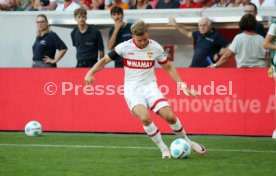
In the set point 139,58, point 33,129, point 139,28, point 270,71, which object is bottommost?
point 33,129

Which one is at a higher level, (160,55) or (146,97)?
(160,55)

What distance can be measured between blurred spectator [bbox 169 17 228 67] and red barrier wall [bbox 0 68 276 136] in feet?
2.41

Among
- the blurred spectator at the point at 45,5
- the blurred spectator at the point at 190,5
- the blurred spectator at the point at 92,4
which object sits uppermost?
the blurred spectator at the point at 190,5

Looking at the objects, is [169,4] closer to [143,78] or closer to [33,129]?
[33,129]

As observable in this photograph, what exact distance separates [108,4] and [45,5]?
2188 millimetres

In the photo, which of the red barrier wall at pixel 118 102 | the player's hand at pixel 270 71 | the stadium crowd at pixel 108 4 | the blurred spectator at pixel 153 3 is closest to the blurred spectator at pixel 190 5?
the stadium crowd at pixel 108 4

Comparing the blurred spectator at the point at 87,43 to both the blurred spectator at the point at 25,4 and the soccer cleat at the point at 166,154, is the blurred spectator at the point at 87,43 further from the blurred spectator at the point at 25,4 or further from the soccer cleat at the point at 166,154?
the soccer cleat at the point at 166,154

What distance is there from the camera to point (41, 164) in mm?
11695

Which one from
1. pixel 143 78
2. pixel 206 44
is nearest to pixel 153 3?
pixel 206 44

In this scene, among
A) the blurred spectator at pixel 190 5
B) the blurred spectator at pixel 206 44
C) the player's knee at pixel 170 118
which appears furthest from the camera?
the blurred spectator at pixel 190 5

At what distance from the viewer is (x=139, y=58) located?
508 inches

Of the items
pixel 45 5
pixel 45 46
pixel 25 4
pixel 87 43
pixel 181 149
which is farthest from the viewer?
pixel 25 4

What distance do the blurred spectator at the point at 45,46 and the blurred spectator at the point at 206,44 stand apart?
3113mm

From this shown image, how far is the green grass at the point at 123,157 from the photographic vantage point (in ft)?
35.6
